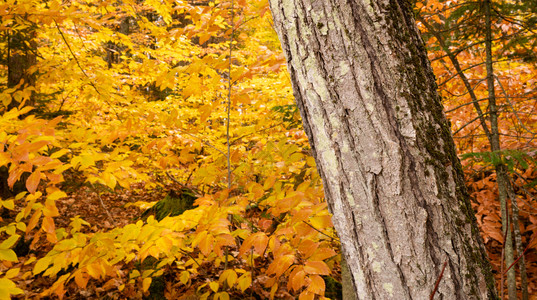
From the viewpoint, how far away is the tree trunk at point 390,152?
0.83 m

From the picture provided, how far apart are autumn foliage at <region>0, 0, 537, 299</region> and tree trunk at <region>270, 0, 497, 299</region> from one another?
11.6 inches

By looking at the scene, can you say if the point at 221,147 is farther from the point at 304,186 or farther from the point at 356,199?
the point at 356,199

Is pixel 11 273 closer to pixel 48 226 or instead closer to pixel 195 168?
pixel 48 226

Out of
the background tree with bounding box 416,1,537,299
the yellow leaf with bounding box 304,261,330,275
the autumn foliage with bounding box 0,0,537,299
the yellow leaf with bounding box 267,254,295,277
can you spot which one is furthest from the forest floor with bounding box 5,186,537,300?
the yellow leaf with bounding box 304,261,330,275

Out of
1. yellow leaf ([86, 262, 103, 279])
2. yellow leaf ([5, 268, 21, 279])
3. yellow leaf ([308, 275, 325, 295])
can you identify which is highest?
yellow leaf ([5, 268, 21, 279])

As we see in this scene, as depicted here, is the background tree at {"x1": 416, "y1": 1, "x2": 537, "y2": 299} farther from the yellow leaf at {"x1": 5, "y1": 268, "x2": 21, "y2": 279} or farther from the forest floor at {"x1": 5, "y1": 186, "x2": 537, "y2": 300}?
the yellow leaf at {"x1": 5, "y1": 268, "x2": 21, "y2": 279}

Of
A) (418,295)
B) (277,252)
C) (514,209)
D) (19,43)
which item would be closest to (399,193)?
(418,295)

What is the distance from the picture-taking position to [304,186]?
2.02 meters

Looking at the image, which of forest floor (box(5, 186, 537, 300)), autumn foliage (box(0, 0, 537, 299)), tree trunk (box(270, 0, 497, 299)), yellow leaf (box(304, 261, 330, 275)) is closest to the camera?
tree trunk (box(270, 0, 497, 299))

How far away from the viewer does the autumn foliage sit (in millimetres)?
1767

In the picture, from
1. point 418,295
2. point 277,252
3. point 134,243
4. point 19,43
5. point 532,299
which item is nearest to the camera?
point 418,295

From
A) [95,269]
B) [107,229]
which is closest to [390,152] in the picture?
[95,269]

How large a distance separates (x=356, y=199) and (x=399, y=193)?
11 cm

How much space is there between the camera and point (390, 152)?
83 cm
